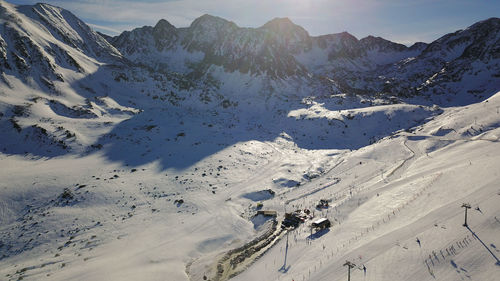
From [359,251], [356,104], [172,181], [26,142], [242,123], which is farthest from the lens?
[356,104]

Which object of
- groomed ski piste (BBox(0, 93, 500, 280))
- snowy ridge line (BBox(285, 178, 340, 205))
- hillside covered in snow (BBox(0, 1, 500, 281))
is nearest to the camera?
groomed ski piste (BBox(0, 93, 500, 280))

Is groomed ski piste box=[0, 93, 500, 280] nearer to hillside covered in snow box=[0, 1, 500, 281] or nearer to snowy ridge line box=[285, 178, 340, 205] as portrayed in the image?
hillside covered in snow box=[0, 1, 500, 281]

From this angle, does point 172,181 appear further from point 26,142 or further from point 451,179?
point 451,179

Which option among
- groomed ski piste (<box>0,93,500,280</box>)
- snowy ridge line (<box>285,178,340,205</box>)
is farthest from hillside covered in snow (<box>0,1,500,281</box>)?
snowy ridge line (<box>285,178,340,205</box>)

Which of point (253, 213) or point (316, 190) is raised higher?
point (316, 190)

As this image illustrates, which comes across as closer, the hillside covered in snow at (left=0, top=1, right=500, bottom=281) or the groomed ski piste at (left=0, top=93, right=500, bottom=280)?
the groomed ski piste at (left=0, top=93, right=500, bottom=280)

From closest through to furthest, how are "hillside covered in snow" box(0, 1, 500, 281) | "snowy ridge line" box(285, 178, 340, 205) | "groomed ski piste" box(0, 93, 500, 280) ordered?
1. "groomed ski piste" box(0, 93, 500, 280)
2. "hillside covered in snow" box(0, 1, 500, 281)
3. "snowy ridge line" box(285, 178, 340, 205)

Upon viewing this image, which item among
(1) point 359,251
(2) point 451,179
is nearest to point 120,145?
(1) point 359,251

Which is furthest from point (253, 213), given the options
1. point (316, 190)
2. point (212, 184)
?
point (316, 190)

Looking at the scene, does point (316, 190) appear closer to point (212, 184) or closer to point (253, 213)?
point (253, 213)
